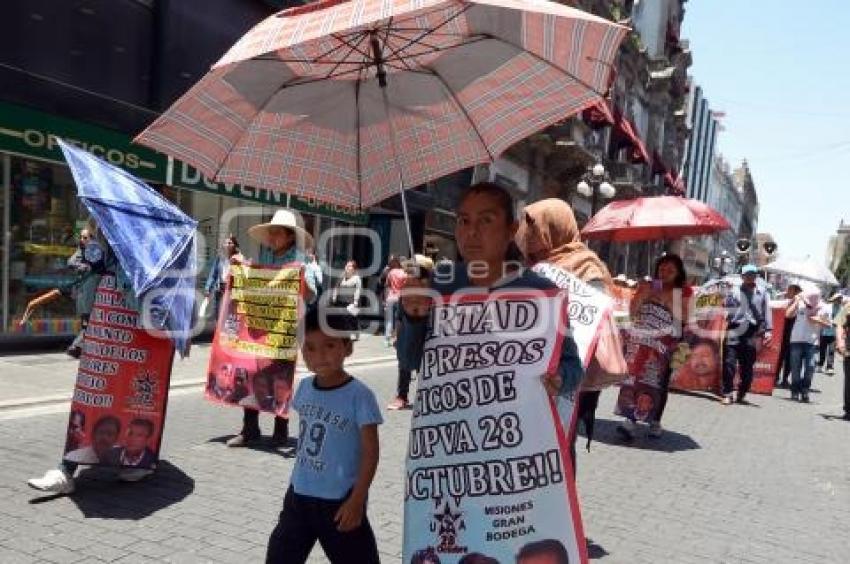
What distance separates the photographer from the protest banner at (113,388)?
447cm

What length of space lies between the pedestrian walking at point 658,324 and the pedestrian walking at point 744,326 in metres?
3.62

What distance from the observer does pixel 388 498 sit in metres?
4.89

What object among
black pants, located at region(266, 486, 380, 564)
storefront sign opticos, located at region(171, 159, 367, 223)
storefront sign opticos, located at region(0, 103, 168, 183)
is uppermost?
storefront sign opticos, located at region(0, 103, 168, 183)

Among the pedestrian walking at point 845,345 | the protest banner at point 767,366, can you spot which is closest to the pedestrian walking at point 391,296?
the protest banner at point 767,366

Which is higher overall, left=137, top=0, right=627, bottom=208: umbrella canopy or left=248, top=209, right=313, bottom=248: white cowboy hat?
left=137, top=0, right=627, bottom=208: umbrella canopy

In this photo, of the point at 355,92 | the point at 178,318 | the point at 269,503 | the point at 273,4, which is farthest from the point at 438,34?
the point at 273,4

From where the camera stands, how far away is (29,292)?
10.3 meters

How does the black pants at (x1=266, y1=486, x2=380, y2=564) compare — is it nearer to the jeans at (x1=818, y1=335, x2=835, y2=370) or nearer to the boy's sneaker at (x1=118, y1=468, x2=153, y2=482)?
the boy's sneaker at (x1=118, y1=468, x2=153, y2=482)

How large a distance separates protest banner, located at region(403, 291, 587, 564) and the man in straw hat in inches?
138

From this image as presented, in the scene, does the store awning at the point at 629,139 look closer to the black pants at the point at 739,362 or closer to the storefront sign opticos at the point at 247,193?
the storefront sign opticos at the point at 247,193

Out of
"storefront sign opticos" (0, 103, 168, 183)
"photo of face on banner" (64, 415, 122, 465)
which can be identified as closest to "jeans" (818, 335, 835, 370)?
"storefront sign opticos" (0, 103, 168, 183)

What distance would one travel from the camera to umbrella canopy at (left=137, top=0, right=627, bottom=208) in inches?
105

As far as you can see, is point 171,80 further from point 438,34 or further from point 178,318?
point 438,34

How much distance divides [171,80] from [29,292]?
172 inches
